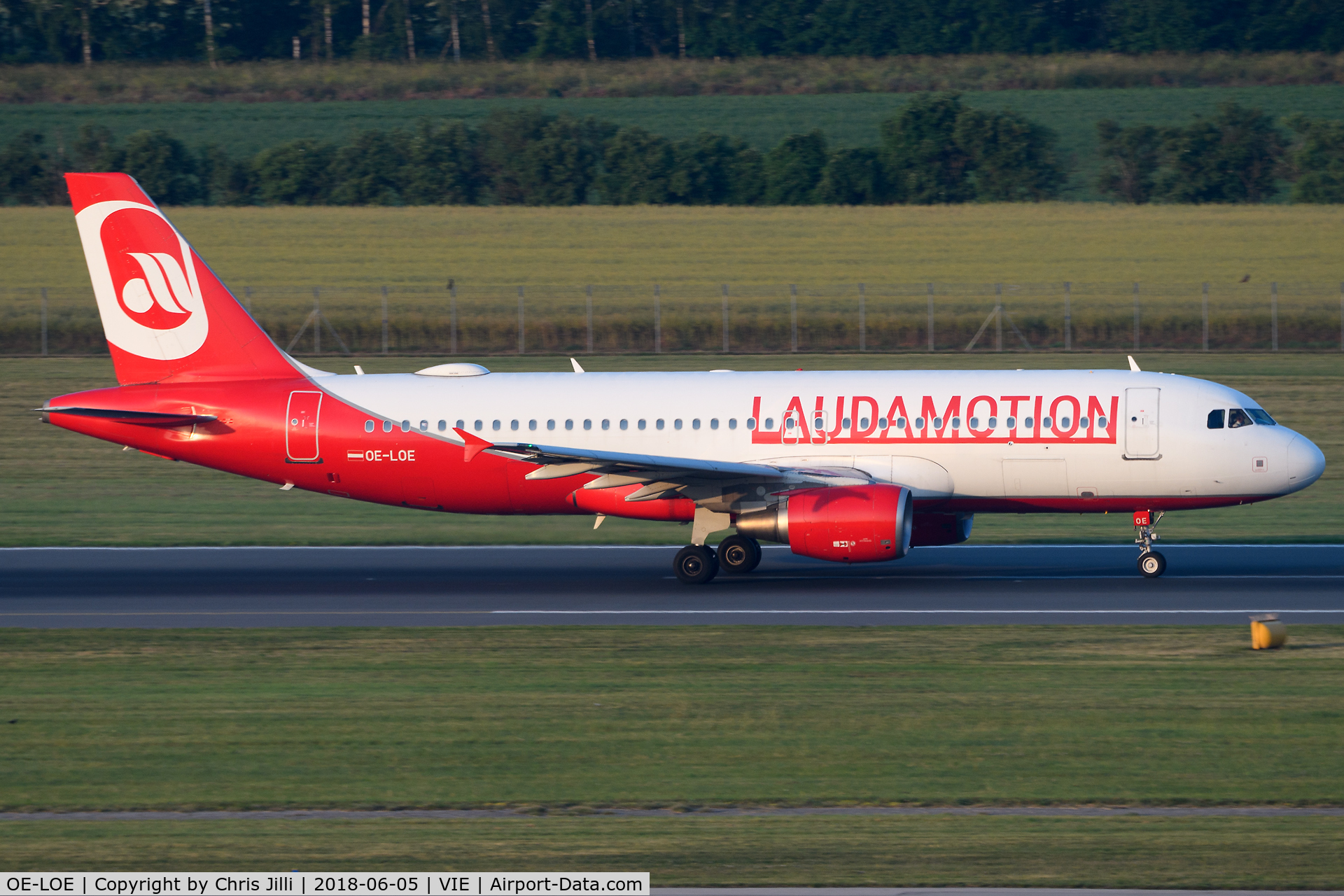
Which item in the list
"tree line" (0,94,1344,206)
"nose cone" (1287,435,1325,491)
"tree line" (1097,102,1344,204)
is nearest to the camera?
"nose cone" (1287,435,1325,491)

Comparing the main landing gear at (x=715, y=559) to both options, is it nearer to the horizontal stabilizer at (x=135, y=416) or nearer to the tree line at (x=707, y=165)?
the horizontal stabilizer at (x=135, y=416)

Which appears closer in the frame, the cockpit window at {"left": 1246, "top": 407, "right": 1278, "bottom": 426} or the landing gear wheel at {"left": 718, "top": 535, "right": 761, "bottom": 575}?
the cockpit window at {"left": 1246, "top": 407, "right": 1278, "bottom": 426}

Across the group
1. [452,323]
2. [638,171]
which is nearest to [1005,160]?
[638,171]

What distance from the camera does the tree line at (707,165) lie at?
260 feet

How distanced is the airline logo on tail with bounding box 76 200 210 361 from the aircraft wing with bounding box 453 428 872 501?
5995 mm

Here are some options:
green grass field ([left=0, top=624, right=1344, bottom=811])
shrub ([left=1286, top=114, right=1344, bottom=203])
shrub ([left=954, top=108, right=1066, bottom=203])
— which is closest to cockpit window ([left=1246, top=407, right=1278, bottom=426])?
green grass field ([left=0, top=624, right=1344, bottom=811])

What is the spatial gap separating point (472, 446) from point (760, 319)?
34.3m

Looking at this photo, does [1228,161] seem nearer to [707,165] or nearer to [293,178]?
[707,165]

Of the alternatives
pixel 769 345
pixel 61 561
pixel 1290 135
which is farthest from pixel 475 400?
pixel 1290 135

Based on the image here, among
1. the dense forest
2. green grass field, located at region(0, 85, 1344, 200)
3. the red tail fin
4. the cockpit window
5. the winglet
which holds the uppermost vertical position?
the dense forest

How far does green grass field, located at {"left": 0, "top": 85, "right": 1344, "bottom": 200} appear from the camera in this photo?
3393 inches

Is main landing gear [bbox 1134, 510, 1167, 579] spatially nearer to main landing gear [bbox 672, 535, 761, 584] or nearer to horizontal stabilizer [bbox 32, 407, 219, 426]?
main landing gear [bbox 672, 535, 761, 584]

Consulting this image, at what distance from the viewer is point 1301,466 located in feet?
80.7

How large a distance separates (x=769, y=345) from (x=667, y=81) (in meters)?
43.1
